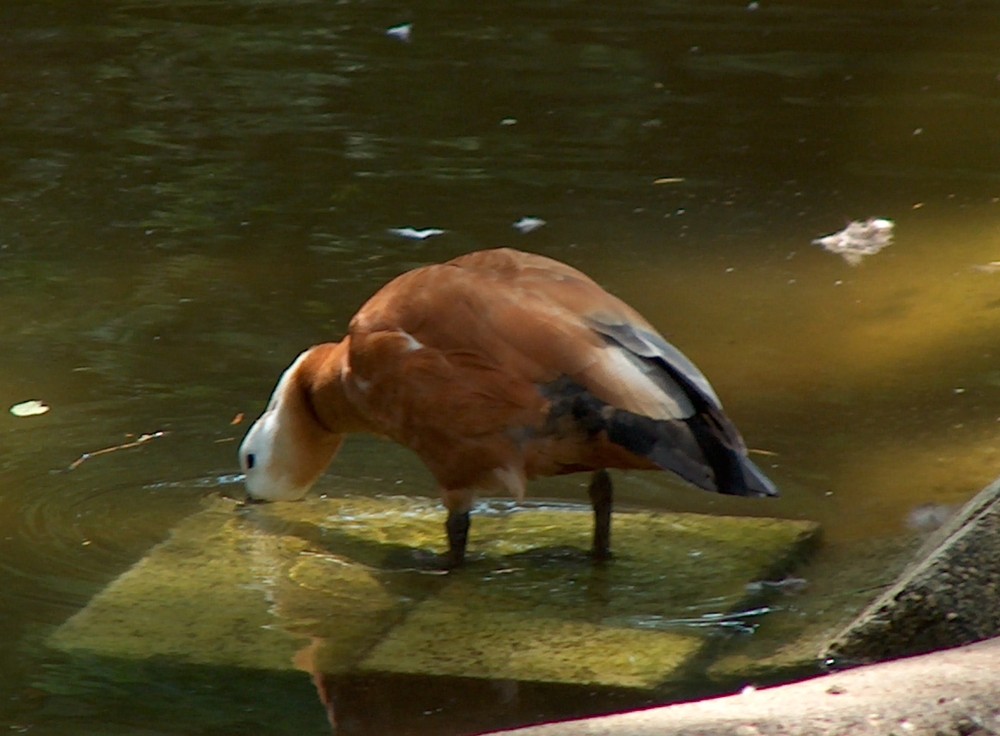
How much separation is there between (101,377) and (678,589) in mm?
2032

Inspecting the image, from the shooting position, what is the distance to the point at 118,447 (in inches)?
181

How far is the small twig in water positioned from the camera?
450 centimetres

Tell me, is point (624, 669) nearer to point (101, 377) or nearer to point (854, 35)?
point (101, 377)

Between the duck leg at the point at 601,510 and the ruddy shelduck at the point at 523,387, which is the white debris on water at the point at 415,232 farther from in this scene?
the duck leg at the point at 601,510

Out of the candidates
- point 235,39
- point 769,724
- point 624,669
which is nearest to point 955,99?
point 235,39

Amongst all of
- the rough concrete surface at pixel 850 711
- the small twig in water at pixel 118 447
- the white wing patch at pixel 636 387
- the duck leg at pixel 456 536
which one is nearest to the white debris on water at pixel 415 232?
the small twig in water at pixel 118 447

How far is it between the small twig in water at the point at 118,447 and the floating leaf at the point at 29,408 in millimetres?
325

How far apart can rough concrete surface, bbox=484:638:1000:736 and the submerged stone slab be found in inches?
26.1

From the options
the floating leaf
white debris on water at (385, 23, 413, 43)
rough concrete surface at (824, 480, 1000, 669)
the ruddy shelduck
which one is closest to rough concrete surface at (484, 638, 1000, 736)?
rough concrete surface at (824, 480, 1000, 669)

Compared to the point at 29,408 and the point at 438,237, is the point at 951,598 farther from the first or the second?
the point at 438,237

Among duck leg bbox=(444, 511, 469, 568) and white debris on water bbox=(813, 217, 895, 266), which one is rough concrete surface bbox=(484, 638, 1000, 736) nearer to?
duck leg bbox=(444, 511, 469, 568)

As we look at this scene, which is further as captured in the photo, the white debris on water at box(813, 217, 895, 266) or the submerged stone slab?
the white debris on water at box(813, 217, 895, 266)

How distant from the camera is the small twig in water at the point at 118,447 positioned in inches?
177

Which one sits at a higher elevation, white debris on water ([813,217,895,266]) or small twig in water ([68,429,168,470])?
white debris on water ([813,217,895,266])
